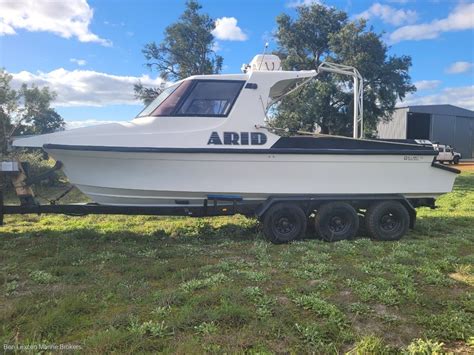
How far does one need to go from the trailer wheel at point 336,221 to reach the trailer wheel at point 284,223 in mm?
303

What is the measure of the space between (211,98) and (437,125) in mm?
40875

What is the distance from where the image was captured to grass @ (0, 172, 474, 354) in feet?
10.2

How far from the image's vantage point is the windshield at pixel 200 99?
20.4 feet

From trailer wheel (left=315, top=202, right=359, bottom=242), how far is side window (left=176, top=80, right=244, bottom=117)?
2.34 meters

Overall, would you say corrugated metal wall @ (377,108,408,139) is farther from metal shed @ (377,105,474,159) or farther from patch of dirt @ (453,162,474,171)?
patch of dirt @ (453,162,474,171)

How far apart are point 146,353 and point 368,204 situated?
16.8 ft

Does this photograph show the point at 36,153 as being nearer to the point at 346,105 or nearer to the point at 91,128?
the point at 91,128

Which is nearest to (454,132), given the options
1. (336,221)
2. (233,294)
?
(336,221)

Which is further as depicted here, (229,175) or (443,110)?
(443,110)

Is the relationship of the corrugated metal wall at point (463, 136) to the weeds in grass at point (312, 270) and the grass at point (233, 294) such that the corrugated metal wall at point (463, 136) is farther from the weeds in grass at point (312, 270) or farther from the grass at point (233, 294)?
the weeds in grass at point (312, 270)

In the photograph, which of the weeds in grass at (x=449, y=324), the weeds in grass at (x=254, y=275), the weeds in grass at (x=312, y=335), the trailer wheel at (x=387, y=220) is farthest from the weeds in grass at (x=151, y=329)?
the trailer wheel at (x=387, y=220)

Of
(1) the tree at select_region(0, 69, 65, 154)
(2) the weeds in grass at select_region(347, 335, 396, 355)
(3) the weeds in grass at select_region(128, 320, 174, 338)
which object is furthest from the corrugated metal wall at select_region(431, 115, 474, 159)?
(3) the weeds in grass at select_region(128, 320, 174, 338)

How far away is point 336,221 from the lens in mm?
6719

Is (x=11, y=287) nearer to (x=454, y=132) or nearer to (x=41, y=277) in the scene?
(x=41, y=277)
